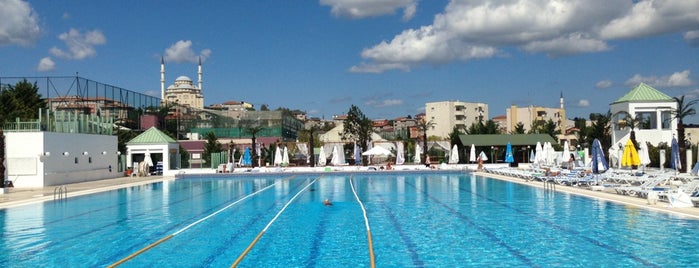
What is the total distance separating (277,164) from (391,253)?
37023 mm

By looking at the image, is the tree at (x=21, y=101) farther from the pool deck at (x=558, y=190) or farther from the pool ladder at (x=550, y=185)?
the pool ladder at (x=550, y=185)

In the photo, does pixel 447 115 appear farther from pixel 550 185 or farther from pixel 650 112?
pixel 550 185

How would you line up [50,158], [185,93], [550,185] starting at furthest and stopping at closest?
1. [185,93]
2. [50,158]
3. [550,185]

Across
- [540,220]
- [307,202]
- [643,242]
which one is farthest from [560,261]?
[307,202]

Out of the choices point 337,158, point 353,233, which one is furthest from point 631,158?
point 337,158

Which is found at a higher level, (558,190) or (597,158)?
(597,158)

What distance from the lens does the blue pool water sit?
11391 mm

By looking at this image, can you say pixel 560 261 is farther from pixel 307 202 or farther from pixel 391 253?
pixel 307 202

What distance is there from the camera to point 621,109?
155 feet

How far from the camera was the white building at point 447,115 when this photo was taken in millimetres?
109625

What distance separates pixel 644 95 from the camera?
46.3 m

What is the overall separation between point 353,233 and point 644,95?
39166mm

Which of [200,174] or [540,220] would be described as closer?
[540,220]

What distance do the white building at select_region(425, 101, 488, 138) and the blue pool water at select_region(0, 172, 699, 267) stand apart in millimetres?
86868
